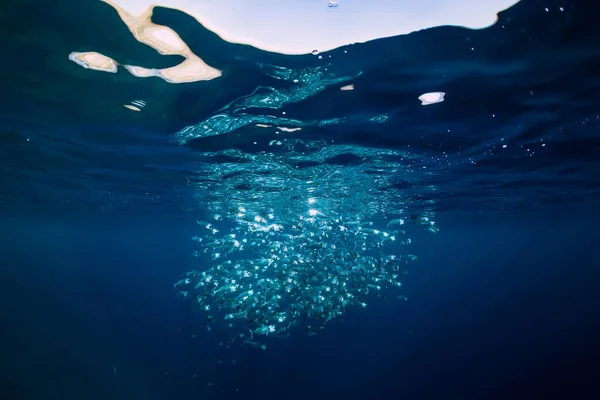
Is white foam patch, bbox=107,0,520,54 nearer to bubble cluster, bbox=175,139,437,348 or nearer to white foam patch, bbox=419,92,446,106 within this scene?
white foam patch, bbox=419,92,446,106

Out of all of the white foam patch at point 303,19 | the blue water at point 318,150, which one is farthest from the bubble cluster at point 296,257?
the white foam patch at point 303,19

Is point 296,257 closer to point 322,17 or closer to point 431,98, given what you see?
point 431,98

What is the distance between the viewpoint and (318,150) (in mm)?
12242

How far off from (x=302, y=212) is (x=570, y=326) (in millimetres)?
27609

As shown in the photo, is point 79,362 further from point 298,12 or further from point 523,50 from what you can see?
point 523,50

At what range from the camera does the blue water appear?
6625mm

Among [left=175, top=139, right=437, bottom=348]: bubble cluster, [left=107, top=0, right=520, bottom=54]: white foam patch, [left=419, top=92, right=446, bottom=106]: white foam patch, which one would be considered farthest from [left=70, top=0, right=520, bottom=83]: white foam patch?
[left=175, top=139, right=437, bottom=348]: bubble cluster

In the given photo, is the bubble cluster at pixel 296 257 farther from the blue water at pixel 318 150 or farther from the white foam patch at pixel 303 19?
the white foam patch at pixel 303 19

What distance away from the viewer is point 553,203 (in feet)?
85.1

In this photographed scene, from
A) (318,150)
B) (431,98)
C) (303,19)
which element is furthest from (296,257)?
(303,19)

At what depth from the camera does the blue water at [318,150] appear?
6.62 m

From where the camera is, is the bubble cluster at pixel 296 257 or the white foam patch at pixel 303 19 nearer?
the white foam patch at pixel 303 19

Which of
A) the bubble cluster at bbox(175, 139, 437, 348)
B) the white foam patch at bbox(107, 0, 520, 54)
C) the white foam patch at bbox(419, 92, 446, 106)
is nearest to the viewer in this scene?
the white foam patch at bbox(107, 0, 520, 54)

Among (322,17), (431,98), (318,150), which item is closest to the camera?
(322,17)
